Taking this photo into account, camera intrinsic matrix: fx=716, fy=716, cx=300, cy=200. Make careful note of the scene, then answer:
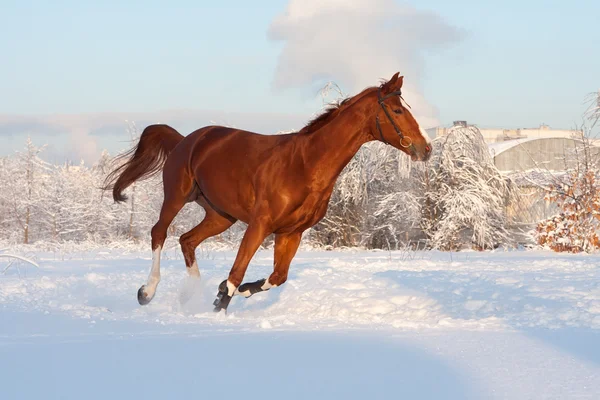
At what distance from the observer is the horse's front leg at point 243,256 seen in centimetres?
625

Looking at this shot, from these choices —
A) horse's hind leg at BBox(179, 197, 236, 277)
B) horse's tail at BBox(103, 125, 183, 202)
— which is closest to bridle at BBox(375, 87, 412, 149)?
horse's hind leg at BBox(179, 197, 236, 277)

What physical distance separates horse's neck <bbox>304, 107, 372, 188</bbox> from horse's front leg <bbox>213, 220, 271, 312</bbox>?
656 millimetres

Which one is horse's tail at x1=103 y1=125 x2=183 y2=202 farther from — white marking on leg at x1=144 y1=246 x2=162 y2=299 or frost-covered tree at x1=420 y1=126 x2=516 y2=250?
frost-covered tree at x1=420 y1=126 x2=516 y2=250

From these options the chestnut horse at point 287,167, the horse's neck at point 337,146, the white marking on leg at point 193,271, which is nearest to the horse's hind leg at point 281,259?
the chestnut horse at point 287,167

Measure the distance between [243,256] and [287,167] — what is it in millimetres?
878

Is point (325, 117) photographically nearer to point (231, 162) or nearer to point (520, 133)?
point (231, 162)

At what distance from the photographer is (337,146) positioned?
629cm

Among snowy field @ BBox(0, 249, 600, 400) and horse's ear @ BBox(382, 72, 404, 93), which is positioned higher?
horse's ear @ BBox(382, 72, 404, 93)

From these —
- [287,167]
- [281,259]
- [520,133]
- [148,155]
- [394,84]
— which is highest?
[520,133]

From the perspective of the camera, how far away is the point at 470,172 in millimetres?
21484

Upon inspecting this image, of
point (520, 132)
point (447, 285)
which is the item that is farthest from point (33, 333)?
point (520, 132)

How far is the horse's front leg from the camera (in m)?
6.25

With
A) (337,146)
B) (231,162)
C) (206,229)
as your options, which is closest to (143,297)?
(206,229)

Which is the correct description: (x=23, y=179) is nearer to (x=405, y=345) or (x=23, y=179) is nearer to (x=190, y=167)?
(x=190, y=167)
